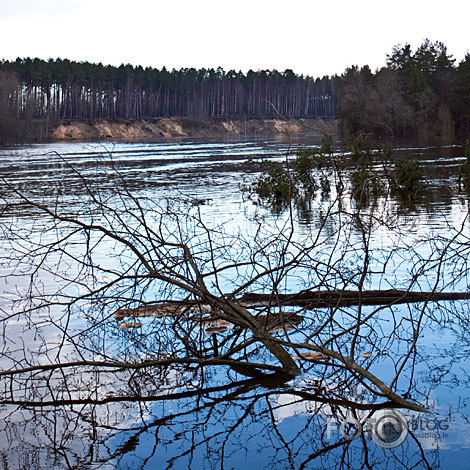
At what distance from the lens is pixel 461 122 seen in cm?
6644

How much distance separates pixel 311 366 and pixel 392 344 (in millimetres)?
1166

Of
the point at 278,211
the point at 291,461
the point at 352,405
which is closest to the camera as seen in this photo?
the point at 291,461

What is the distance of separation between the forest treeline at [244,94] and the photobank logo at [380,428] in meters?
36.8

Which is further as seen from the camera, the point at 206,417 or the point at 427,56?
the point at 427,56

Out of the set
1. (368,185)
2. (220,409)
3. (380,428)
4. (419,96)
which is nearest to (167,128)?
(419,96)

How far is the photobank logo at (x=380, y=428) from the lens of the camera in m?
5.88

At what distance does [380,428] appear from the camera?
6.07 meters

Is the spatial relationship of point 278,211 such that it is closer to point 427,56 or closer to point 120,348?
point 120,348

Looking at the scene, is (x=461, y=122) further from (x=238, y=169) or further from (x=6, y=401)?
(x=6, y=401)

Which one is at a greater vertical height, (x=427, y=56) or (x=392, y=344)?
(x=427, y=56)

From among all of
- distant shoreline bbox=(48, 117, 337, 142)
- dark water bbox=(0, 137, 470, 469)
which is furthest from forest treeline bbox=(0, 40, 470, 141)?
dark water bbox=(0, 137, 470, 469)

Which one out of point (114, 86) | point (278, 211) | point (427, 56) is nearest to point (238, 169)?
point (278, 211)

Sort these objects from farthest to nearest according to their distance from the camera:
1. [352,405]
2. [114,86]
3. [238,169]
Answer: [114,86]
[238,169]
[352,405]

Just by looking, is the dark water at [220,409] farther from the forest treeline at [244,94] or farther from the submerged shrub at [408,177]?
the forest treeline at [244,94]
